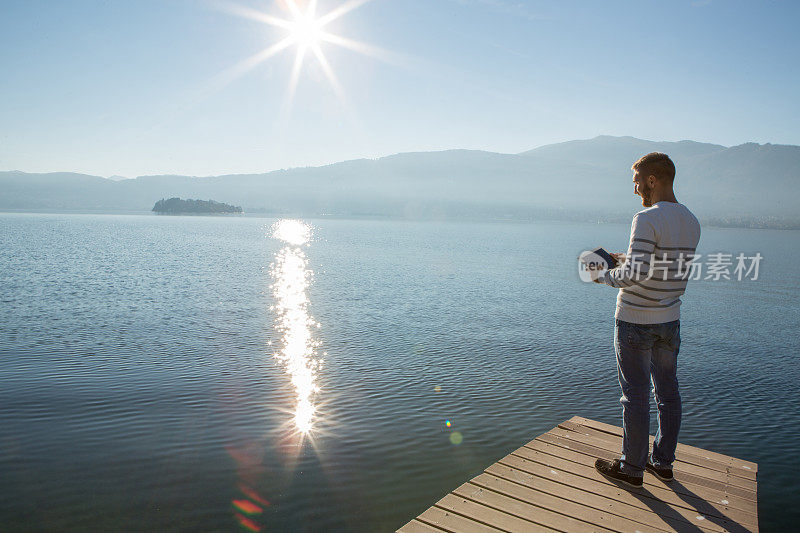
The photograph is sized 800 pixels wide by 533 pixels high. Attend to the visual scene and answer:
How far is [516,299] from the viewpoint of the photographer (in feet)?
86.6

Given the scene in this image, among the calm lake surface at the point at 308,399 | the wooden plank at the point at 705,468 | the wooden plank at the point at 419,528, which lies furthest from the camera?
the calm lake surface at the point at 308,399

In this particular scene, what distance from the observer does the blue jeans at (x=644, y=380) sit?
17.1ft

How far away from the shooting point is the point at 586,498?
5.33m

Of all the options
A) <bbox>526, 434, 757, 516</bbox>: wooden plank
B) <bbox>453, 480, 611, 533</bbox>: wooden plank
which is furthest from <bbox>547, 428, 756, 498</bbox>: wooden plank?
<bbox>453, 480, 611, 533</bbox>: wooden plank

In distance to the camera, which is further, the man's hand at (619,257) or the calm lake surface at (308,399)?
the calm lake surface at (308,399)

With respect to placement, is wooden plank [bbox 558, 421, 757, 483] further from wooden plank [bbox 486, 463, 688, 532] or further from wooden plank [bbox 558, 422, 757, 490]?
wooden plank [bbox 486, 463, 688, 532]

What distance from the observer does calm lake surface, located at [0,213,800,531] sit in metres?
7.08

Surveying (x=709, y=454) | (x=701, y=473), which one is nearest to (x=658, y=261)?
(x=701, y=473)

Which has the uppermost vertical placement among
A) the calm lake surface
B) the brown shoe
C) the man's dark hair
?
the man's dark hair

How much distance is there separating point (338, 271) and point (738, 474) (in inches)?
1317

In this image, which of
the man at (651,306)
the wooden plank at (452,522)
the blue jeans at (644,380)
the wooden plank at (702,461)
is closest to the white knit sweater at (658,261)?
the man at (651,306)

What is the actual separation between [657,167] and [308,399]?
7796mm

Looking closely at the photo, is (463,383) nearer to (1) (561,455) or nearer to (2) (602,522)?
(1) (561,455)

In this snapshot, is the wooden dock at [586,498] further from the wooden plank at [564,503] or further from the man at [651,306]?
the man at [651,306]
